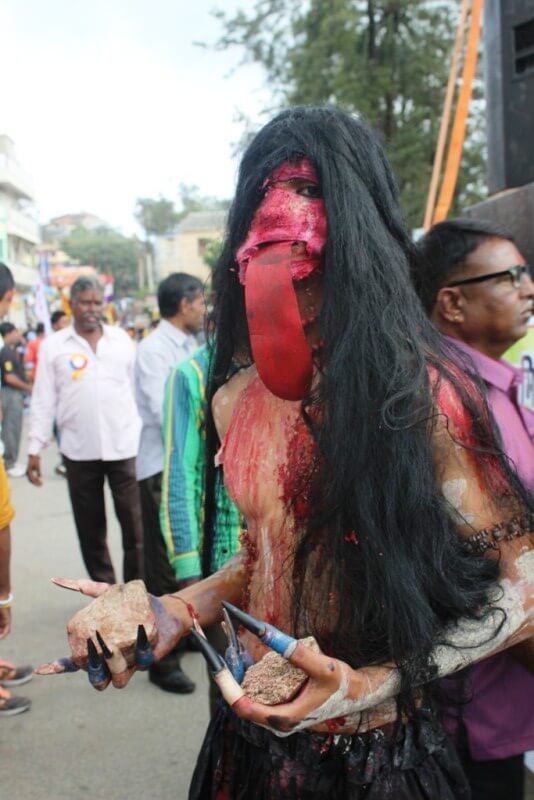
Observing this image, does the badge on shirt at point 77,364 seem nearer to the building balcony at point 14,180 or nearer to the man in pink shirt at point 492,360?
the man in pink shirt at point 492,360

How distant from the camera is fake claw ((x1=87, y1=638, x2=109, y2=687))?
1.14 metres

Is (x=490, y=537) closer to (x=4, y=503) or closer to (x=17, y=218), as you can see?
(x=4, y=503)

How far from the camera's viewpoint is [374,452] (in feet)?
3.66

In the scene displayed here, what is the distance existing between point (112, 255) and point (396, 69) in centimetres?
7651

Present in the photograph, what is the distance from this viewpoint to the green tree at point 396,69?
13.5 metres

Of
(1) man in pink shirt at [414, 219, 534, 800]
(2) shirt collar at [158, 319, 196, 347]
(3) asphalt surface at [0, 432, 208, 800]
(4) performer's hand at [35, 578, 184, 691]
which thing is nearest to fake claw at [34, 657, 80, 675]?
(4) performer's hand at [35, 578, 184, 691]

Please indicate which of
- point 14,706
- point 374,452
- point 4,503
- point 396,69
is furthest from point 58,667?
point 396,69

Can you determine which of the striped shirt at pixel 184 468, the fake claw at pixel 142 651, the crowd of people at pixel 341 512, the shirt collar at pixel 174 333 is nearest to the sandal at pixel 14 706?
the striped shirt at pixel 184 468

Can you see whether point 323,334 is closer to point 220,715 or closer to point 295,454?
point 295,454

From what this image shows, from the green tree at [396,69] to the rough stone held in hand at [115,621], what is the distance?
41.7 ft

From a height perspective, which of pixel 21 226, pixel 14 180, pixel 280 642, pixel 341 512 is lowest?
pixel 280 642

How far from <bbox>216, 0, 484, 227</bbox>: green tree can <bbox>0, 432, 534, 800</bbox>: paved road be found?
10.8 meters

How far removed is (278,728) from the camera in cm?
94

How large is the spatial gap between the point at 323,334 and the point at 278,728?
57 cm
